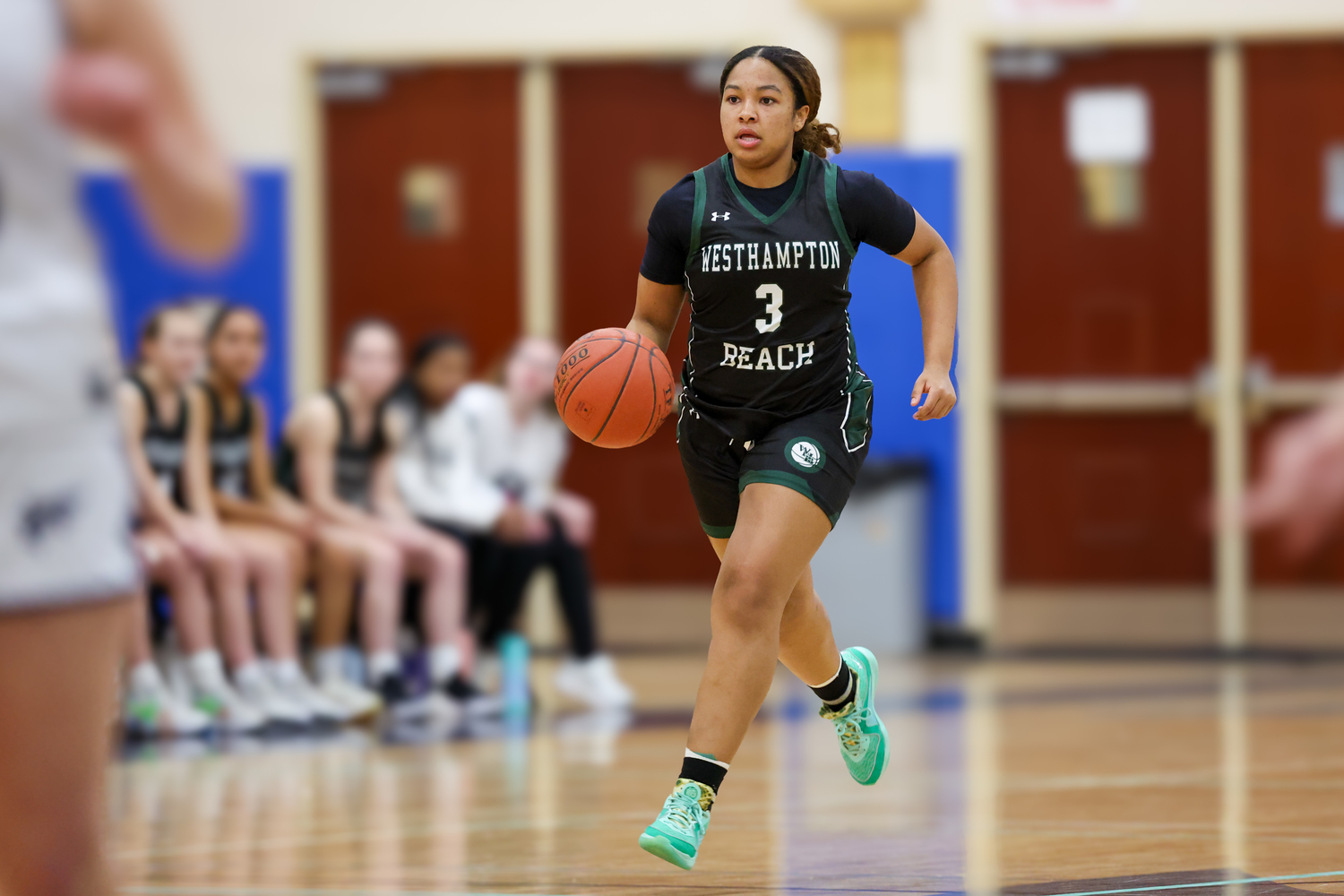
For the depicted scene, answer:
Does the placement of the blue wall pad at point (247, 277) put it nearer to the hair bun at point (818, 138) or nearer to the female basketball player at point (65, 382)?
the hair bun at point (818, 138)

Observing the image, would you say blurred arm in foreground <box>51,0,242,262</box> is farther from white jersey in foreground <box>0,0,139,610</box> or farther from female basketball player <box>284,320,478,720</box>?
female basketball player <box>284,320,478,720</box>

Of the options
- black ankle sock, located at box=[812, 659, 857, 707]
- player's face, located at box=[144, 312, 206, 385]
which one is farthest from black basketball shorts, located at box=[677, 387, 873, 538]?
player's face, located at box=[144, 312, 206, 385]

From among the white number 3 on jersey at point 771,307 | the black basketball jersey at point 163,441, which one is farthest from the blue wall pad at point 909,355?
the white number 3 on jersey at point 771,307

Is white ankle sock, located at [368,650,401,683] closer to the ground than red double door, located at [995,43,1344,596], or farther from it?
closer to the ground

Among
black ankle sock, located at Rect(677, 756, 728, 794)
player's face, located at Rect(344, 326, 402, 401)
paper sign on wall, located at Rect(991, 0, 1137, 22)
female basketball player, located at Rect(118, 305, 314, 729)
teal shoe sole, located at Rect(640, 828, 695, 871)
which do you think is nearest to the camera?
teal shoe sole, located at Rect(640, 828, 695, 871)

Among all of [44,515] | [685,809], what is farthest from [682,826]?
[44,515]

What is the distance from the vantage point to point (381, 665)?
6.91 m

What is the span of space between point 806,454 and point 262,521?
13.0 ft

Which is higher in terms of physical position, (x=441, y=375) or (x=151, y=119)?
(x=441, y=375)

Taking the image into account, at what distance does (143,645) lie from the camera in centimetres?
617

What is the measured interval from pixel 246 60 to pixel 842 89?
3.42 meters

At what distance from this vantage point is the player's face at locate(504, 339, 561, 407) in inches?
292

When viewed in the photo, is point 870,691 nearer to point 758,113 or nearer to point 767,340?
point 767,340

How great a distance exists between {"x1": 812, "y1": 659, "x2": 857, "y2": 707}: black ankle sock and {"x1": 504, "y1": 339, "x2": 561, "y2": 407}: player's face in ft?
12.3
